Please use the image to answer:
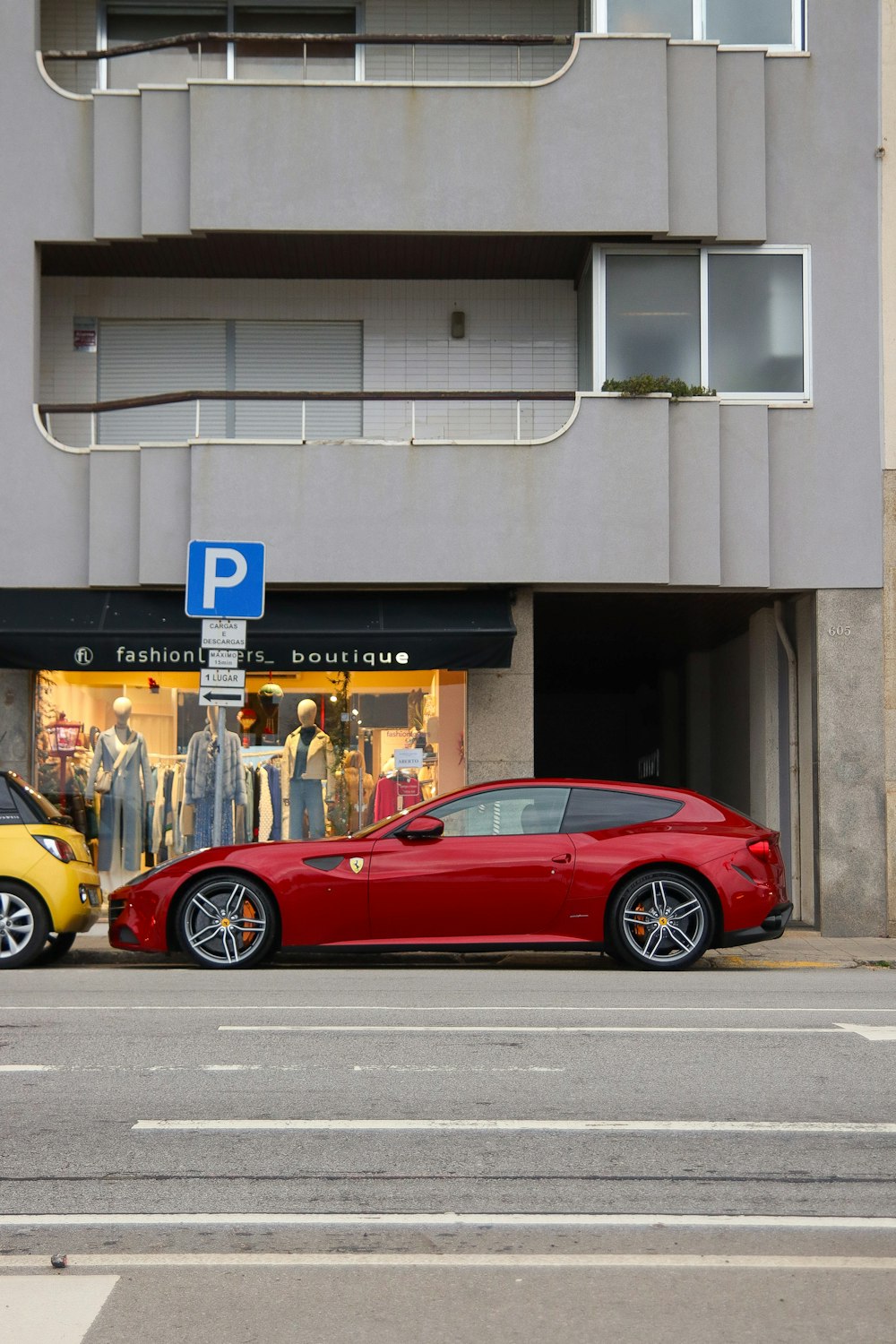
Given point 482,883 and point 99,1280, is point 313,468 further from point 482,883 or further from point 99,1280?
point 99,1280

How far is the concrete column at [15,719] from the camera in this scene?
1577 centimetres

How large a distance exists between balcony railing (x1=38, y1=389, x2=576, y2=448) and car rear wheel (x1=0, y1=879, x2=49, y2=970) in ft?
17.7

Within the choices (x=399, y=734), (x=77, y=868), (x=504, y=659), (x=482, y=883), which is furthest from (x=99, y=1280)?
(x=399, y=734)

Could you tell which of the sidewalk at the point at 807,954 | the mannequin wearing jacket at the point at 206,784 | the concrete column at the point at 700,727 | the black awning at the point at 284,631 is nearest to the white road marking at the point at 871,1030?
the sidewalk at the point at 807,954

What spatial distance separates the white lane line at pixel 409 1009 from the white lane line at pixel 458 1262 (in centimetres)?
437

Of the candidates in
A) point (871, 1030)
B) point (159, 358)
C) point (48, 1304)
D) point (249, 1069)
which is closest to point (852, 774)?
point (871, 1030)

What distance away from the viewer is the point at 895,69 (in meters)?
16.0

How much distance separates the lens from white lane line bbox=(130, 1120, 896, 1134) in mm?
6099

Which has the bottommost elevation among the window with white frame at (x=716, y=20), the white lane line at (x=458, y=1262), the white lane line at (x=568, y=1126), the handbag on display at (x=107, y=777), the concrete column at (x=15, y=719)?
the white lane line at (x=458, y=1262)

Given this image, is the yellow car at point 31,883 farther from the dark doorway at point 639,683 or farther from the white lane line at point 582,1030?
the dark doorway at point 639,683

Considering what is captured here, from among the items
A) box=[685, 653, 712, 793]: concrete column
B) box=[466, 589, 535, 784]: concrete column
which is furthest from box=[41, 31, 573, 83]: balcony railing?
box=[685, 653, 712, 793]: concrete column

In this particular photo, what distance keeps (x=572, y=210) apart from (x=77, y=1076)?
1094cm

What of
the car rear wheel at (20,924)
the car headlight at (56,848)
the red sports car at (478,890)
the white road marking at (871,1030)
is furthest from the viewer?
the car headlight at (56,848)

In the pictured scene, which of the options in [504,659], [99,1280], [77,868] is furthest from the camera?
[504,659]
